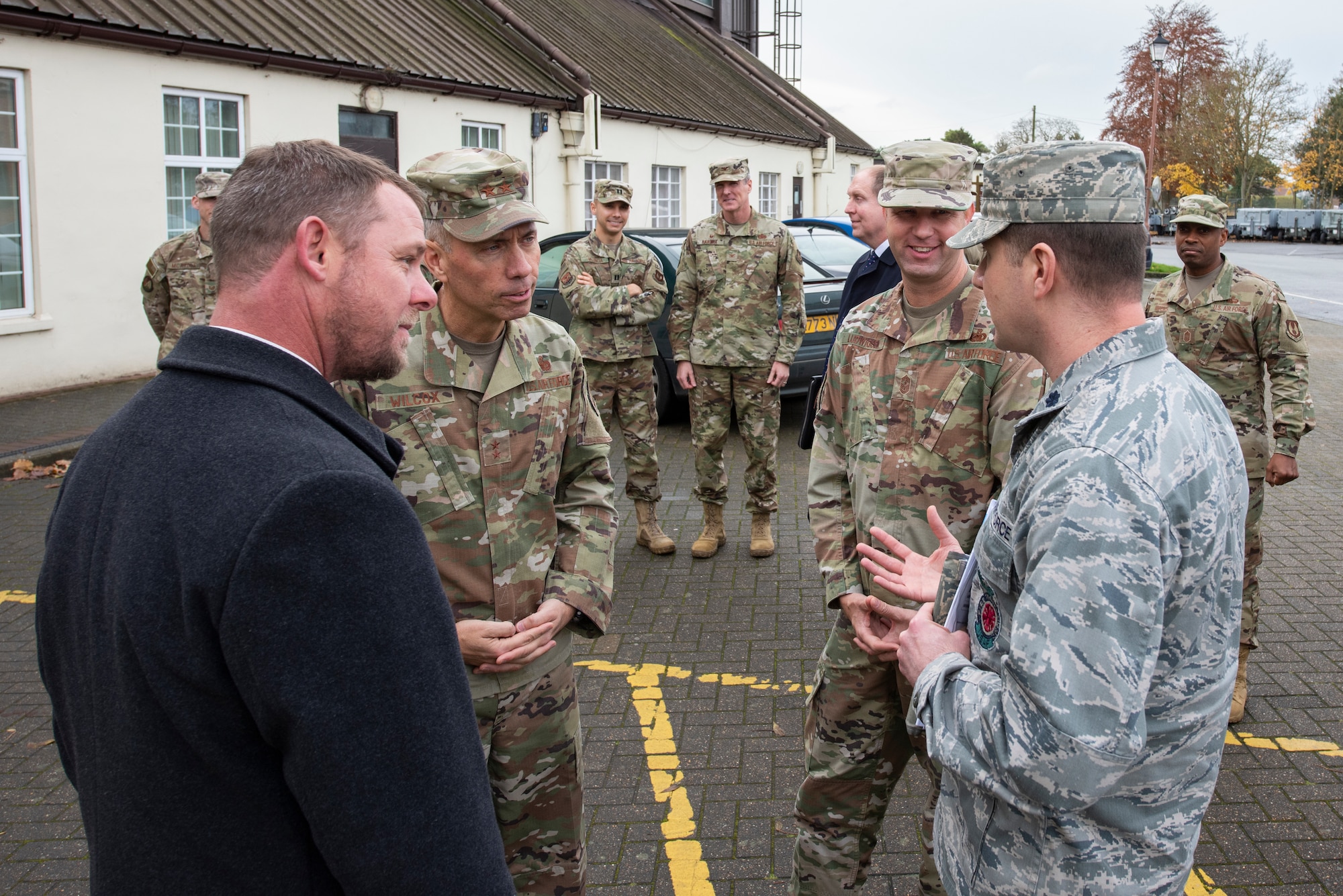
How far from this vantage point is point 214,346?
135 cm

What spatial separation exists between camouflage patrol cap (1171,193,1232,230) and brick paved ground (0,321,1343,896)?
6.78ft

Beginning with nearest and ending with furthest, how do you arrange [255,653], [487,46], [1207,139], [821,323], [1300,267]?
[255,653], [821,323], [487,46], [1300,267], [1207,139]

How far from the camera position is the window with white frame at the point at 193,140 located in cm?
1151

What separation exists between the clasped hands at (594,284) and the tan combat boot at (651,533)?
4.72 feet

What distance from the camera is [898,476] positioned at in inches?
117

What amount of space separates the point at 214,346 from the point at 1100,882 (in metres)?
1.54

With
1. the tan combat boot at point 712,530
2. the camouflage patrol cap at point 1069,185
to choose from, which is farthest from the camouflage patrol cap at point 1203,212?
the camouflage patrol cap at point 1069,185

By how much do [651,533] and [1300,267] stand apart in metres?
33.8

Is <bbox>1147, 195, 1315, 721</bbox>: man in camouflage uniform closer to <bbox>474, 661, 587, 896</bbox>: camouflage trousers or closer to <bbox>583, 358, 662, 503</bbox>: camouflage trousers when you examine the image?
<bbox>583, 358, 662, 503</bbox>: camouflage trousers

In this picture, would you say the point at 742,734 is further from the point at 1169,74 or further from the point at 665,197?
the point at 1169,74

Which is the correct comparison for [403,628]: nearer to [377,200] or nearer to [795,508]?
[377,200]

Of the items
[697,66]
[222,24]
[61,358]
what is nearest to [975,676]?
[61,358]

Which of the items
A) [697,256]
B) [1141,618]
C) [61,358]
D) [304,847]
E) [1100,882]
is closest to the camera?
[304,847]

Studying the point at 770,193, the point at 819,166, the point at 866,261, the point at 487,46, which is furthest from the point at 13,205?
the point at 819,166
